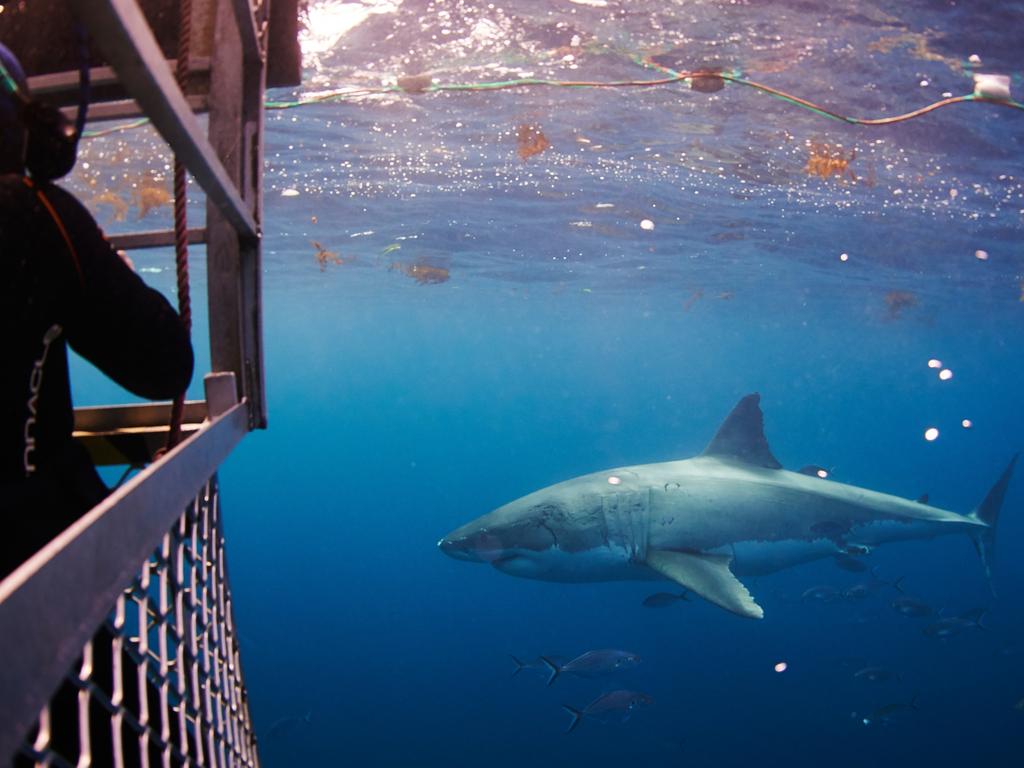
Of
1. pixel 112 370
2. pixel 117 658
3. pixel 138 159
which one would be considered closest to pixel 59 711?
pixel 117 658

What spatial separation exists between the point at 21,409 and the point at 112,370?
1.32ft

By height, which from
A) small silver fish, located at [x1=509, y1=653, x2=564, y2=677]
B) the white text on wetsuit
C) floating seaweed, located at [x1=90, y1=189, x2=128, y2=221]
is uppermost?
the white text on wetsuit

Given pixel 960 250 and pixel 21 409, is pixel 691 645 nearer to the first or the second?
pixel 960 250

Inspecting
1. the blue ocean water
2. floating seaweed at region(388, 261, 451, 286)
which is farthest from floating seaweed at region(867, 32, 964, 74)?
floating seaweed at region(388, 261, 451, 286)

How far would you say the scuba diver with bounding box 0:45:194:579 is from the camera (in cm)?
144

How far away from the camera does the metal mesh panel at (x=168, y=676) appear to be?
1.40m

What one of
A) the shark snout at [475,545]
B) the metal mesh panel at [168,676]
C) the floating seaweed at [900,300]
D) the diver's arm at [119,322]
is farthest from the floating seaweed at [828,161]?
the floating seaweed at [900,300]

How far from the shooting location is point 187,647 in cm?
182

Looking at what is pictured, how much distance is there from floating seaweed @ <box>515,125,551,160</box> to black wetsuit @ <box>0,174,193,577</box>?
489 inches

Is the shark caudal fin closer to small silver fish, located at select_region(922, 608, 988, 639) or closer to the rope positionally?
small silver fish, located at select_region(922, 608, 988, 639)

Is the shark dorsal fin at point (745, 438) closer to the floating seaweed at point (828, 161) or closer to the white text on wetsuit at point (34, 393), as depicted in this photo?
the floating seaweed at point (828, 161)

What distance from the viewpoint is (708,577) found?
8180mm

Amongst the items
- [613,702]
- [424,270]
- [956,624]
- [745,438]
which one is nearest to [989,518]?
[956,624]

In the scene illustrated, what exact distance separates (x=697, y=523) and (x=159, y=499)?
859 cm
